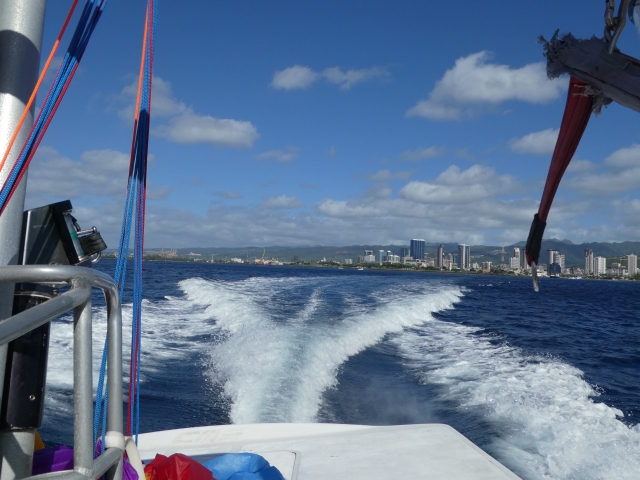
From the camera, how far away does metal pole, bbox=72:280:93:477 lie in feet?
4.01

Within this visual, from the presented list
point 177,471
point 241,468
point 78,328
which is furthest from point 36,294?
point 241,468

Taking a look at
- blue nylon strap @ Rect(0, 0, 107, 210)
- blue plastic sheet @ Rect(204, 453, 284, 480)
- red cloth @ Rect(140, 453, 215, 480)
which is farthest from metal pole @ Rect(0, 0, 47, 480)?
blue plastic sheet @ Rect(204, 453, 284, 480)

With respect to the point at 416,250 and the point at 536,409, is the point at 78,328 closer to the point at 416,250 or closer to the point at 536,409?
the point at 536,409

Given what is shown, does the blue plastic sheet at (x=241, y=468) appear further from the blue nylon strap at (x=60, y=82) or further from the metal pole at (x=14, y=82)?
the blue nylon strap at (x=60, y=82)

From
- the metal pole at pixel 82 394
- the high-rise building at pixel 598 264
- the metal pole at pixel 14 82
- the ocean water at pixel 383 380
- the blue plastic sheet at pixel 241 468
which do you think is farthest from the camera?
the high-rise building at pixel 598 264

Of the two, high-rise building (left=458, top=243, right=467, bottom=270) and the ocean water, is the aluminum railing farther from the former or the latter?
high-rise building (left=458, top=243, right=467, bottom=270)

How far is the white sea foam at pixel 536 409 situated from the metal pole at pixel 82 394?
16.0 feet

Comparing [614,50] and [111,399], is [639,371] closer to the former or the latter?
[614,50]

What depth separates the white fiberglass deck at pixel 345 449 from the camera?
322 cm

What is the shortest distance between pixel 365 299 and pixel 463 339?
22.0ft

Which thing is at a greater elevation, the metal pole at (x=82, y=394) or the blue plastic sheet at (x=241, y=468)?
the metal pole at (x=82, y=394)

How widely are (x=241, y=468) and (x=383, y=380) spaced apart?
632cm

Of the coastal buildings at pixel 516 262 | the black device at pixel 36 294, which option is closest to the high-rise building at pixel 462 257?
the coastal buildings at pixel 516 262

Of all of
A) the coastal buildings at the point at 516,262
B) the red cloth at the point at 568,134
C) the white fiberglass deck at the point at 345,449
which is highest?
→ the red cloth at the point at 568,134
